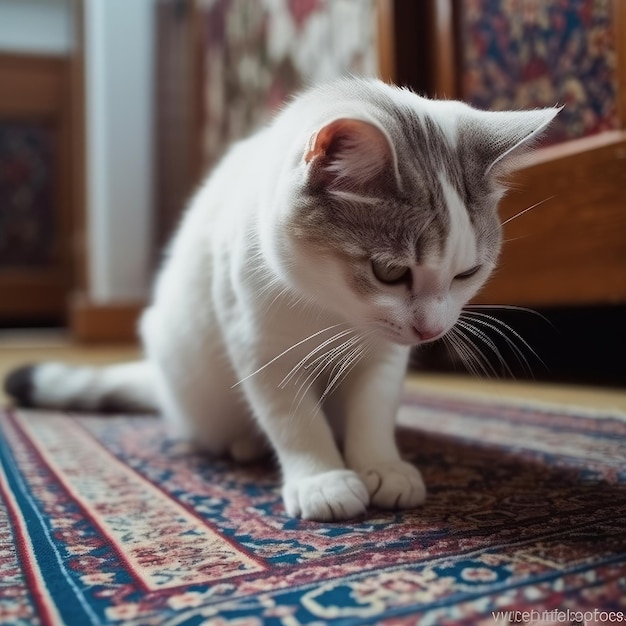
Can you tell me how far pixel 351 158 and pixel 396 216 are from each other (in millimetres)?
93

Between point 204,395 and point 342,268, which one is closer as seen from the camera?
point 342,268

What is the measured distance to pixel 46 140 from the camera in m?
5.14

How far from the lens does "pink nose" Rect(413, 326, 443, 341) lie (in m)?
0.95

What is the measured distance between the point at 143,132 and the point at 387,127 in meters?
3.40

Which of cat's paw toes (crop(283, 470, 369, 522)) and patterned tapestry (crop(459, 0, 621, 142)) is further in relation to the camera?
patterned tapestry (crop(459, 0, 621, 142))

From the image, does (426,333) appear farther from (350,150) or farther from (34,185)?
(34,185)

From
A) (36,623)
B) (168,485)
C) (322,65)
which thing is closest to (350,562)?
(36,623)

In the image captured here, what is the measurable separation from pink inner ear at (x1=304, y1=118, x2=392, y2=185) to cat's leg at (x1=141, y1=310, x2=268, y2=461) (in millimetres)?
441

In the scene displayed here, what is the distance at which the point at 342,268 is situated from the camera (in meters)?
0.99

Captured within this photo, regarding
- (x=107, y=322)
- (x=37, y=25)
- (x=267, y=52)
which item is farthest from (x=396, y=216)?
(x=37, y=25)

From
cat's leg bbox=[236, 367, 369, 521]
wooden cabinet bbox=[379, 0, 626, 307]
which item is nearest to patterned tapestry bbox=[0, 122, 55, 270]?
wooden cabinet bbox=[379, 0, 626, 307]

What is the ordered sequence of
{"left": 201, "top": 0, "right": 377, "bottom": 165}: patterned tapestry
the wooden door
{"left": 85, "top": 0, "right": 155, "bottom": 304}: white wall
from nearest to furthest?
{"left": 201, "top": 0, "right": 377, "bottom": 165}: patterned tapestry, {"left": 85, "top": 0, "right": 155, "bottom": 304}: white wall, the wooden door

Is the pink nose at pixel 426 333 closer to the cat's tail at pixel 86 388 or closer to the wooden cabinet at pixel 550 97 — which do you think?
the wooden cabinet at pixel 550 97

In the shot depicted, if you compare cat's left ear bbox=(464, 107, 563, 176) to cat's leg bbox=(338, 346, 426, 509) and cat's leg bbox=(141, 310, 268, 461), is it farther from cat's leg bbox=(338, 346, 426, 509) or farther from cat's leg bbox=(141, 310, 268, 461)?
cat's leg bbox=(141, 310, 268, 461)
